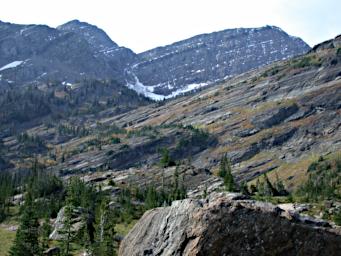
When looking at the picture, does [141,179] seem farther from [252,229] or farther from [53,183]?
[252,229]

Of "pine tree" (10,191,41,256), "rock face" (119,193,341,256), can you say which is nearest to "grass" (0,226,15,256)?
"pine tree" (10,191,41,256)

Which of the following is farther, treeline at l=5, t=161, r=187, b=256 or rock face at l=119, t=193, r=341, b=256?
treeline at l=5, t=161, r=187, b=256

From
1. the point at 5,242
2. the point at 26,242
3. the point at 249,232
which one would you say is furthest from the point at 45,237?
the point at 249,232

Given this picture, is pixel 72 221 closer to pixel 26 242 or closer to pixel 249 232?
pixel 26 242

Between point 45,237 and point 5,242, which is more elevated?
point 45,237

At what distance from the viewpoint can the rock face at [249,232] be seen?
76.6ft

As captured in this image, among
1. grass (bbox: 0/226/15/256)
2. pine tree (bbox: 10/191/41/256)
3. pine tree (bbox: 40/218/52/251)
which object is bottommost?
grass (bbox: 0/226/15/256)

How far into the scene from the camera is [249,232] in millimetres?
23453

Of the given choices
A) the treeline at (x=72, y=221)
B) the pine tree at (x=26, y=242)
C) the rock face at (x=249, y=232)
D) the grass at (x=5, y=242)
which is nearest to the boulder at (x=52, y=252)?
the treeline at (x=72, y=221)

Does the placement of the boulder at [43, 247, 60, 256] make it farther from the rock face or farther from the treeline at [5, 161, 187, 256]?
the rock face

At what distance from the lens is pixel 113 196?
495 ft

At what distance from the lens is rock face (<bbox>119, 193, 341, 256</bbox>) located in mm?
23344

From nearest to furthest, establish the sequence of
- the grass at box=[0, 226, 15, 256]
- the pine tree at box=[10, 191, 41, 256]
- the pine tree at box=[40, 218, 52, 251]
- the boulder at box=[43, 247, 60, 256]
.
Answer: the pine tree at box=[10, 191, 41, 256], the pine tree at box=[40, 218, 52, 251], the boulder at box=[43, 247, 60, 256], the grass at box=[0, 226, 15, 256]

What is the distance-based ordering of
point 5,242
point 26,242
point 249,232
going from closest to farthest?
point 249,232
point 26,242
point 5,242
